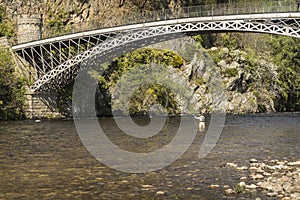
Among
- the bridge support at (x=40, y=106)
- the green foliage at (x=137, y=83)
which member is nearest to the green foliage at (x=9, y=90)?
the bridge support at (x=40, y=106)

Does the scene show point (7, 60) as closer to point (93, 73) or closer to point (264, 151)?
point (93, 73)

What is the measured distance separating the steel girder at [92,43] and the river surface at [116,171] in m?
13.6

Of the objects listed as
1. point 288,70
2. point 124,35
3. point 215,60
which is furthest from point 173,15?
point 288,70

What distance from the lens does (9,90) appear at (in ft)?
162

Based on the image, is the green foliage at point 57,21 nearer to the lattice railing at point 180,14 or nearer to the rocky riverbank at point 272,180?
the lattice railing at point 180,14

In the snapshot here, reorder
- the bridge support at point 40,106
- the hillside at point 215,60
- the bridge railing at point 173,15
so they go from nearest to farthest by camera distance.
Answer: the bridge railing at point 173,15, the bridge support at point 40,106, the hillside at point 215,60

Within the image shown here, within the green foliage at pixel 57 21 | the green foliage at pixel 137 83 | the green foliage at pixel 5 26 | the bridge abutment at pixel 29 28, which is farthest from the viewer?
the green foliage at pixel 57 21

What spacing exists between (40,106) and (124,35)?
12.2 metres

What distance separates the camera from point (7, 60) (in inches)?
1987

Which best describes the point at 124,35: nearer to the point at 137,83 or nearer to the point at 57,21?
the point at 137,83

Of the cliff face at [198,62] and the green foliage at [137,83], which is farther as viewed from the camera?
the cliff face at [198,62]

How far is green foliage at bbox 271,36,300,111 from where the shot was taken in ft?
246

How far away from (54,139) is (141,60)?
2995cm

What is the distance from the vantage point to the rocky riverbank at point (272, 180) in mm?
16203
